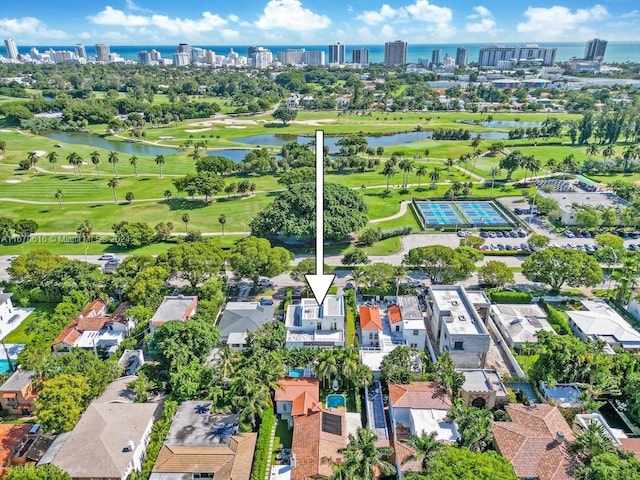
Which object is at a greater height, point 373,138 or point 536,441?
point 373,138

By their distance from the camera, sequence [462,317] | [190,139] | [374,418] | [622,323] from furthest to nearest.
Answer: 1. [190,139]
2. [622,323]
3. [462,317]
4. [374,418]

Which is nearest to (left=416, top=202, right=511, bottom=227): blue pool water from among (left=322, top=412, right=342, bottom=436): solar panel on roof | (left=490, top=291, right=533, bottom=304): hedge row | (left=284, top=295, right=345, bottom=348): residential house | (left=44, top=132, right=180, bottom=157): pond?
(left=490, top=291, right=533, bottom=304): hedge row

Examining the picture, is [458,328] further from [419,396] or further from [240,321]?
[240,321]

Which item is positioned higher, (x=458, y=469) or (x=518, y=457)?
(x=458, y=469)

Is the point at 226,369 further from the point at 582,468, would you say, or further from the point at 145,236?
the point at 145,236

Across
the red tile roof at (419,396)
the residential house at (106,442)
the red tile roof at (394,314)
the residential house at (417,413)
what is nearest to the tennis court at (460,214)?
the red tile roof at (394,314)

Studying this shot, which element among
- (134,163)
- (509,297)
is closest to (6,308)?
(509,297)

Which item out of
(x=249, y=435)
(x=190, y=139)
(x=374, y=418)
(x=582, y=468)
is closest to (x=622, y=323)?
(x=582, y=468)
